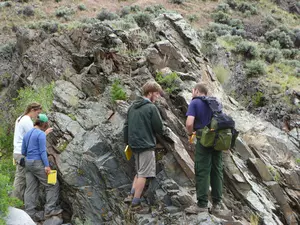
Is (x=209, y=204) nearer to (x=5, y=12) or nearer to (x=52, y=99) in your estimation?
→ (x=52, y=99)

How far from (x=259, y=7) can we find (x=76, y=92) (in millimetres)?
29897

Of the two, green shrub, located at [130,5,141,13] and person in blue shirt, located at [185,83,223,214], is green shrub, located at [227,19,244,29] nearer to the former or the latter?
green shrub, located at [130,5,141,13]

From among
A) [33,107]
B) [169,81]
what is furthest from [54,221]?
[169,81]

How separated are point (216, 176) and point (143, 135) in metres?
1.52

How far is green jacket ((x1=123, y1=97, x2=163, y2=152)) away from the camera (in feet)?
19.4

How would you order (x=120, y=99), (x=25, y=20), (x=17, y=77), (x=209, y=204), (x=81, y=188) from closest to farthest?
1. (x=209, y=204)
2. (x=81, y=188)
3. (x=120, y=99)
4. (x=17, y=77)
5. (x=25, y=20)

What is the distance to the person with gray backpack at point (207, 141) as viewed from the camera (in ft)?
18.1

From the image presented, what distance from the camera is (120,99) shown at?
309 inches

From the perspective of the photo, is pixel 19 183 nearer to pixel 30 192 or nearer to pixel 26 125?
pixel 30 192

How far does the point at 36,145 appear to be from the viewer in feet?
21.6

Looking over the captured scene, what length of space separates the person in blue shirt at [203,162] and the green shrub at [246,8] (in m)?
29.0

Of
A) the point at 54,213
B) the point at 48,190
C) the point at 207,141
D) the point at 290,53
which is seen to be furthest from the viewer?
the point at 290,53

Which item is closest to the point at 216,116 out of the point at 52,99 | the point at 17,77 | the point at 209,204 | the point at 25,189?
the point at 209,204

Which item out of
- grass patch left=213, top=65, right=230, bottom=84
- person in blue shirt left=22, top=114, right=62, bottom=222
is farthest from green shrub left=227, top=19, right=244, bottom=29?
person in blue shirt left=22, top=114, right=62, bottom=222
